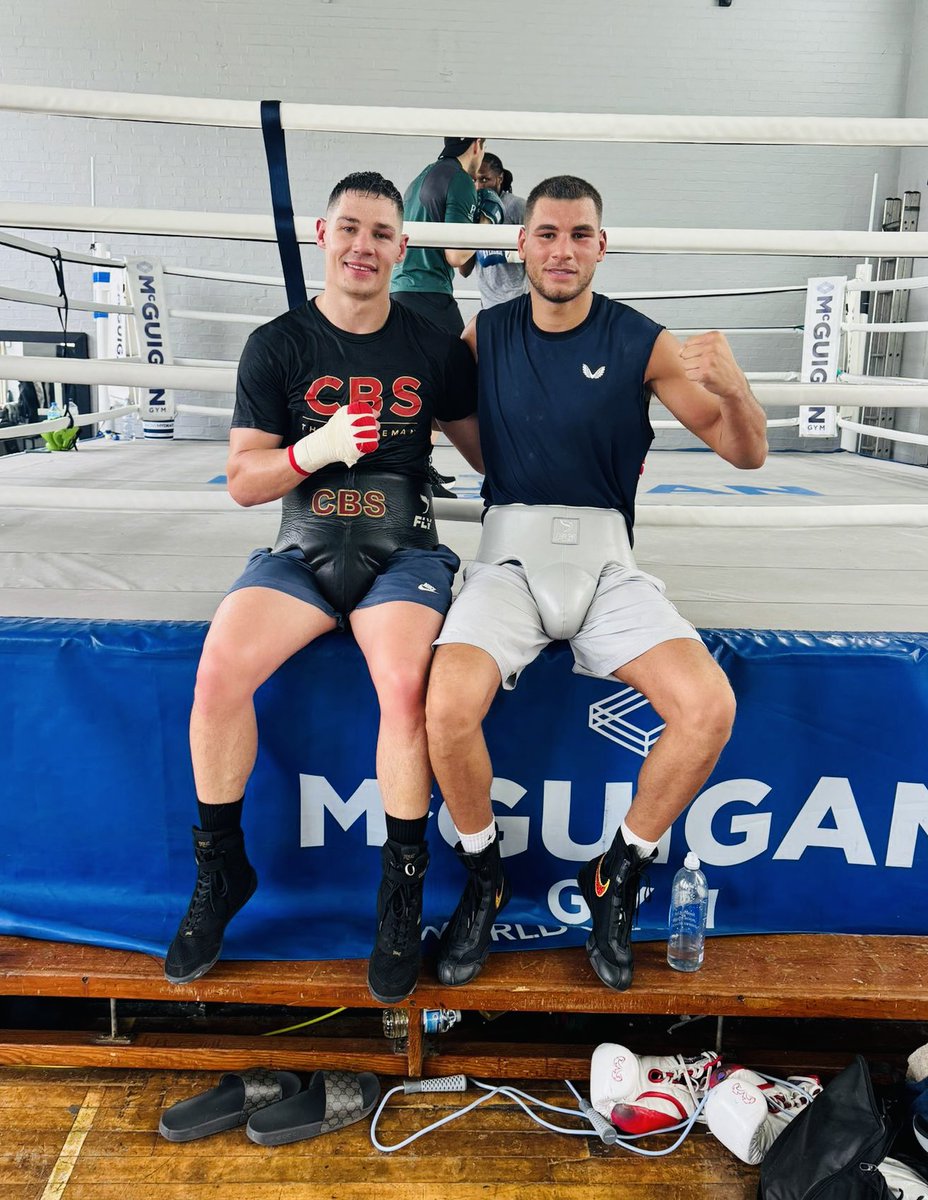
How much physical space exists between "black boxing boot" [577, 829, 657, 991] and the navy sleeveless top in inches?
23.4

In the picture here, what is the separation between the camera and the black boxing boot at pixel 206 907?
143 centimetres

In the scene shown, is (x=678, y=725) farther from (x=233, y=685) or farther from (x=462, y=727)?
(x=233, y=685)

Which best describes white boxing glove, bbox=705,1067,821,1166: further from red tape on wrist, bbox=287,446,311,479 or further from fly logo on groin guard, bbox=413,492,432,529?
red tape on wrist, bbox=287,446,311,479

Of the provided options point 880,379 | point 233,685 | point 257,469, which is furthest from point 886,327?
point 233,685

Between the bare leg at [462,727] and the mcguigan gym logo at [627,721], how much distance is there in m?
0.25

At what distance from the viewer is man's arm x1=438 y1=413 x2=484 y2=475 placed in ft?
5.63

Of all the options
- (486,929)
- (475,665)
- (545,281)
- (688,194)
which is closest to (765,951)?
(486,929)

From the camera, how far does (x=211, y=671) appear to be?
1.40 meters

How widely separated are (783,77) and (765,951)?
686 cm

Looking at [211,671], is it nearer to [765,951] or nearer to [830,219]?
[765,951]

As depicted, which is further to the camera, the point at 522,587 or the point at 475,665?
the point at 522,587

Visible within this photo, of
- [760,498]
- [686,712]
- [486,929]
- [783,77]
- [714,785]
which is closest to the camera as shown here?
[686,712]

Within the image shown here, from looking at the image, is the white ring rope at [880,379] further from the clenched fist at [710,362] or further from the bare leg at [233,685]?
the bare leg at [233,685]

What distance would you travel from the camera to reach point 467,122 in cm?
167
